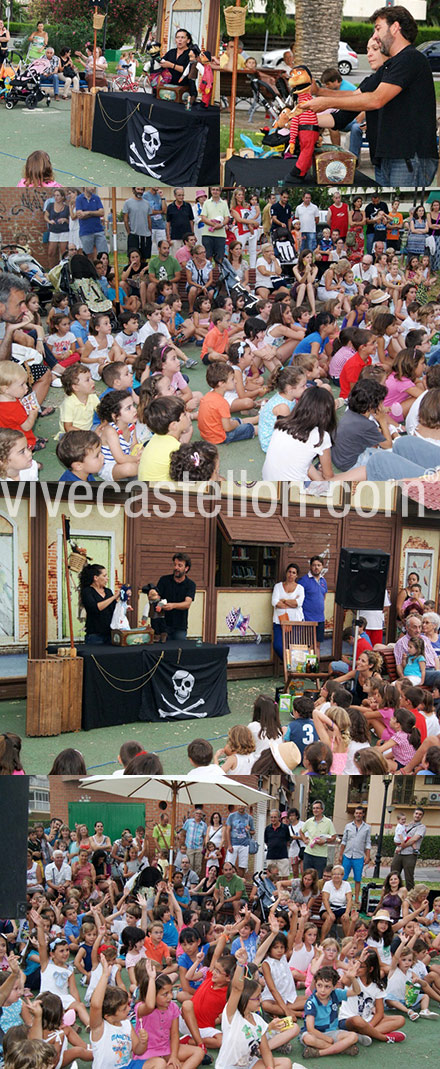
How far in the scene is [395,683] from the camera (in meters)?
7.75

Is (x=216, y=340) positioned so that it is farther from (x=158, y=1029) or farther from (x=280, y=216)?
(x=158, y=1029)

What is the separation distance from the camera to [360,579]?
7.51 meters

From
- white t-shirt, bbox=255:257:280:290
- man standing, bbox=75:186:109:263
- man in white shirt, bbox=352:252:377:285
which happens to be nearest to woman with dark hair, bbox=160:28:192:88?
man standing, bbox=75:186:109:263

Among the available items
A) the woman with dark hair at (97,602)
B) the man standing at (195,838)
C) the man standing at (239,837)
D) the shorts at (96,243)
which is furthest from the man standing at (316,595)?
the shorts at (96,243)

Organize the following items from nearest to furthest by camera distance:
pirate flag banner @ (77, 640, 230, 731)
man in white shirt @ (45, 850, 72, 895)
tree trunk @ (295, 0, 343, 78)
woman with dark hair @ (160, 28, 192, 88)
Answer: pirate flag banner @ (77, 640, 230, 731), man in white shirt @ (45, 850, 72, 895), woman with dark hair @ (160, 28, 192, 88), tree trunk @ (295, 0, 343, 78)

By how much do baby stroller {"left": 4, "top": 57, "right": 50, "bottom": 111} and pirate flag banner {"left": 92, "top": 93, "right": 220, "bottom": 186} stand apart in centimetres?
301

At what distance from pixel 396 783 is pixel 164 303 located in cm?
358

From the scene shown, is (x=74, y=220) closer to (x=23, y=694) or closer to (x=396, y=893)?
(x=23, y=694)

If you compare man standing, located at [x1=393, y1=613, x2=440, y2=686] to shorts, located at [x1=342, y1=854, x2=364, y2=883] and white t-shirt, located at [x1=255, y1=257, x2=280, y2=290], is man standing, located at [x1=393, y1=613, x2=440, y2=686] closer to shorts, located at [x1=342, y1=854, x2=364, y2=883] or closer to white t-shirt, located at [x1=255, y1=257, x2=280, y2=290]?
shorts, located at [x1=342, y1=854, x2=364, y2=883]

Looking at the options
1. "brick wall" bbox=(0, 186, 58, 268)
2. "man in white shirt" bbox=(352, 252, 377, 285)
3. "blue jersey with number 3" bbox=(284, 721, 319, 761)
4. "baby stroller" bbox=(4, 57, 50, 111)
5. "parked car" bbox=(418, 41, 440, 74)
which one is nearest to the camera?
"blue jersey with number 3" bbox=(284, 721, 319, 761)

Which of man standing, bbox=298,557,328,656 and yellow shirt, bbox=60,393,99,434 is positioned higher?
yellow shirt, bbox=60,393,99,434

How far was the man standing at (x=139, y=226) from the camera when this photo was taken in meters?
9.88

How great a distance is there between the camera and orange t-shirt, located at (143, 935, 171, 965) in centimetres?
747

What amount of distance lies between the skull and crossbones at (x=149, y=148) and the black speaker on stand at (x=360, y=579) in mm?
5704
